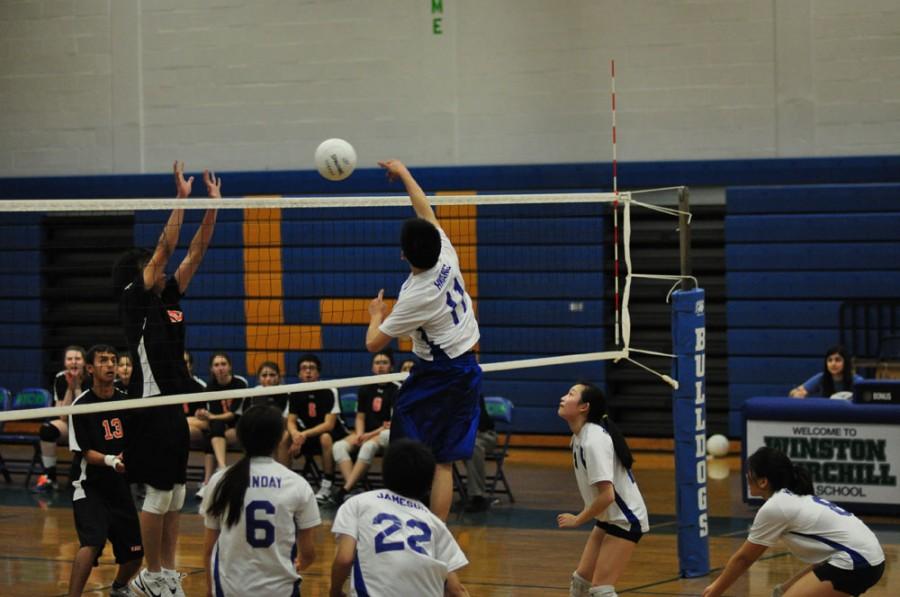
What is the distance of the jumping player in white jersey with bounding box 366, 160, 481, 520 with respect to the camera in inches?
271

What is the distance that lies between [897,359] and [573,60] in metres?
4.76

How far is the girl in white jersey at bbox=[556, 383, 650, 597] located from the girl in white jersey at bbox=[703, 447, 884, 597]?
3.26 ft

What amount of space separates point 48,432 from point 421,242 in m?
7.25

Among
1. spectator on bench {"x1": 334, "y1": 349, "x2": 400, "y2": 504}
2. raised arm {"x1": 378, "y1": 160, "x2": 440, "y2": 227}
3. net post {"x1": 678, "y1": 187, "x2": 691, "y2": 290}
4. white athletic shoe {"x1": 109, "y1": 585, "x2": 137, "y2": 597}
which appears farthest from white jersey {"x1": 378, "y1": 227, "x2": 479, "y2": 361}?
spectator on bench {"x1": 334, "y1": 349, "x2": 400, "y2": 504}

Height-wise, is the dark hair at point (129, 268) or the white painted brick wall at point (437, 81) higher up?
the white painted brick wall at point (437, 81)

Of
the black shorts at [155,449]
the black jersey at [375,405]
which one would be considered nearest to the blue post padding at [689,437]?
the black shorts at [155,449]

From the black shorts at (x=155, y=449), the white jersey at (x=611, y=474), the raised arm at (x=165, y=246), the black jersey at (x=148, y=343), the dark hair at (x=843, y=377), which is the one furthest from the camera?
the dark hair at (x=843, y=377)

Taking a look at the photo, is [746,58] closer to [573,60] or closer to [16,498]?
[573,60]

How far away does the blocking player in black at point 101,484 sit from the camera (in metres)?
7.96

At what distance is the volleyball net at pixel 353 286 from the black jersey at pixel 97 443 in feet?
21.8

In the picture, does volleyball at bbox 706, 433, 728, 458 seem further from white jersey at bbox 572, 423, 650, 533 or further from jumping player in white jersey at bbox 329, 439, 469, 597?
jumping player in white jersey at bbox 329, 439, 469, 597

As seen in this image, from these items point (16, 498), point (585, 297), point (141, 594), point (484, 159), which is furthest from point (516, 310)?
point (141, 594)

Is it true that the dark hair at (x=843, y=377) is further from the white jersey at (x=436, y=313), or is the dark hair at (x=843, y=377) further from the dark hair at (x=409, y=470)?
the dark hair at (x=409, y=470)

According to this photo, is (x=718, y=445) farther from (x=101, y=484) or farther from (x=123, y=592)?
(x=101, y=484)
